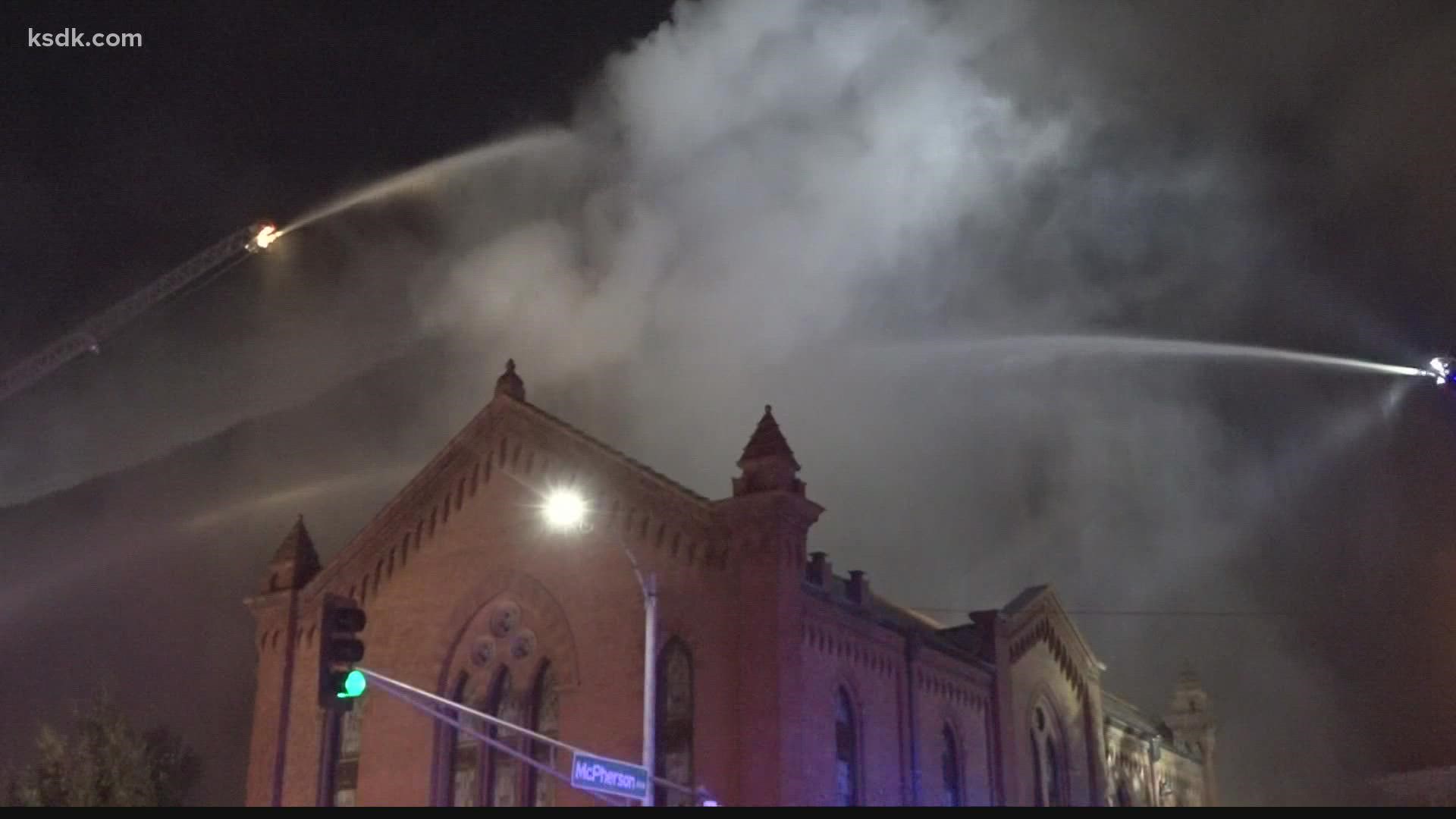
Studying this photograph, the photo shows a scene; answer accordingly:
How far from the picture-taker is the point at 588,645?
1476 inches

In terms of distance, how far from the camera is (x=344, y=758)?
41188 millimetres

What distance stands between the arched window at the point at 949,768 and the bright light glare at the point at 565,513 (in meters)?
12.7

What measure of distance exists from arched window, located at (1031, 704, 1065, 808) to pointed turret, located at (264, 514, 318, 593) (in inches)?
906

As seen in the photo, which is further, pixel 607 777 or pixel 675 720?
pixel 675 720

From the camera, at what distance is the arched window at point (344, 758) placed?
40.7 m

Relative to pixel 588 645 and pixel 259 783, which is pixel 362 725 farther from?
pixel 588 645

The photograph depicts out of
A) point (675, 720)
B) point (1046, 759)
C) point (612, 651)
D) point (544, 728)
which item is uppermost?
point (612, 651)

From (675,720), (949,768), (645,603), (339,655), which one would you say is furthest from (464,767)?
(339,655)

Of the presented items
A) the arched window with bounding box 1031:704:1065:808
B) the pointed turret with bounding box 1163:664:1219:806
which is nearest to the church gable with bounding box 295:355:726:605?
the arched window with bounding box 1031:704:1065:808

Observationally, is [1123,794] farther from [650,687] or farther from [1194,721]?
[650,687]

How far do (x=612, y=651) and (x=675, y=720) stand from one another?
7.97 feet
